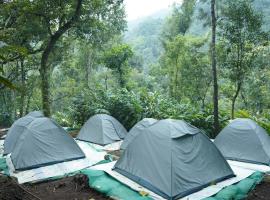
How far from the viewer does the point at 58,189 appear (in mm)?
6129

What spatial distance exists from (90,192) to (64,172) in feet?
4.27

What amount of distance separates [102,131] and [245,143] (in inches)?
182

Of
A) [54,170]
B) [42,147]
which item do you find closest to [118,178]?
[54,170]

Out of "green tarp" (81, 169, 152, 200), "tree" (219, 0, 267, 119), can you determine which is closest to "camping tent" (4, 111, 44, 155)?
"green tarp" (81, 169, 152, 200)

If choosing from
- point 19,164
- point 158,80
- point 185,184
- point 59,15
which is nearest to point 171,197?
point 185,184

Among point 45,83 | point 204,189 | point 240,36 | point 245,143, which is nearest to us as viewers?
point 204,189

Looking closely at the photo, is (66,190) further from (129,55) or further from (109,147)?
(129,55)

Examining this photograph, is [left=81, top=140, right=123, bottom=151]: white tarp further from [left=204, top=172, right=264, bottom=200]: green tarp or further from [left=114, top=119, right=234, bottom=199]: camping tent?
[left=204, top=172, right=264, bottom=200]: green tarp

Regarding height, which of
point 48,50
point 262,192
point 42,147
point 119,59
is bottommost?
point 262,192

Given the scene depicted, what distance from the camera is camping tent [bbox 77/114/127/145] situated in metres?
10.2

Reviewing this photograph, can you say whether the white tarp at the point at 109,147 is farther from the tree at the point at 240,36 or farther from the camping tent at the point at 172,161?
the tree at the point at 240,36

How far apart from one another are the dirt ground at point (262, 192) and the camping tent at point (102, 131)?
5.20 metres

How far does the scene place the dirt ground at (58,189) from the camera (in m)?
5.22

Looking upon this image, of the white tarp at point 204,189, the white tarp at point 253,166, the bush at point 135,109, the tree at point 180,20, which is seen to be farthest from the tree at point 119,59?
the white tarp at point 253,166
